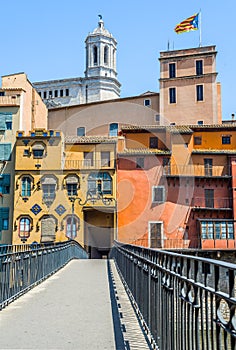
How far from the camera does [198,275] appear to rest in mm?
3938

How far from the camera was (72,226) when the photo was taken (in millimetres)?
46438

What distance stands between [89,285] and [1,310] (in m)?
4.82

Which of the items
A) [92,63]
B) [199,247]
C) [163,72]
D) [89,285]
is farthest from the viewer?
[92,63]

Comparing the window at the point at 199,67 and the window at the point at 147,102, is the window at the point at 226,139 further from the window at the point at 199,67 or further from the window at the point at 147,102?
the window at the point at 147,102

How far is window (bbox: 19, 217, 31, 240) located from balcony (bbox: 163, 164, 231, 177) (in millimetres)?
14772

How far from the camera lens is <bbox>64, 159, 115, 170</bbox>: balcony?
47.9 metres

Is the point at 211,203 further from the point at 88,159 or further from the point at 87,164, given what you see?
the point at 88,159

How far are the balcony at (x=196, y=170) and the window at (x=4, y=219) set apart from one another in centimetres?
1675

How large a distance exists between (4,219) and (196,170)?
20464mm

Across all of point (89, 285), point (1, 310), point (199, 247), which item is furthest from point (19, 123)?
point (1, 310)

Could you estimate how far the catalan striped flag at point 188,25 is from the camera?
56.7 meters

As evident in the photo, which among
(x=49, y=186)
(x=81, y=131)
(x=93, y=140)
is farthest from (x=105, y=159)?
(x=81, y=131)

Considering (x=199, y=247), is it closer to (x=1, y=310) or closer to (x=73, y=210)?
(x=73, y=210)

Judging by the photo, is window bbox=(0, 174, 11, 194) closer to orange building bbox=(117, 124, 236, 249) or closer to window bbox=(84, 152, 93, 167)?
window bbox=(84, 152, 93, 167)
